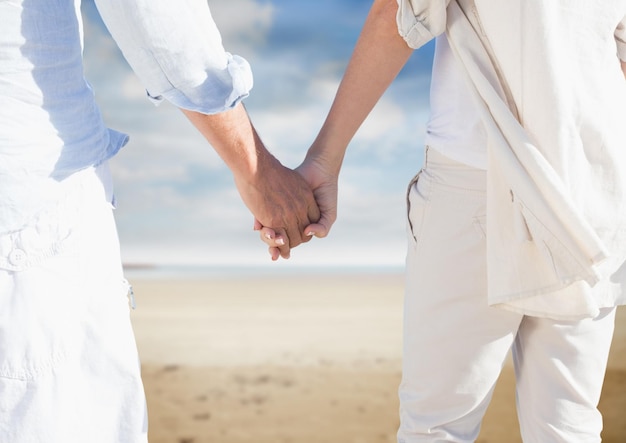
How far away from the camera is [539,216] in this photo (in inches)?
46.0

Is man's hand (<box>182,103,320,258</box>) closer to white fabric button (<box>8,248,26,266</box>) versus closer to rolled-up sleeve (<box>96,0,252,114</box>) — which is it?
rolled-up sleeve (<box>96,0,252,114</box>)

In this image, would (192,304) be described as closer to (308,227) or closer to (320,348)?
(320,348)

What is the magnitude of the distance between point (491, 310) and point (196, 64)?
27.0 inches

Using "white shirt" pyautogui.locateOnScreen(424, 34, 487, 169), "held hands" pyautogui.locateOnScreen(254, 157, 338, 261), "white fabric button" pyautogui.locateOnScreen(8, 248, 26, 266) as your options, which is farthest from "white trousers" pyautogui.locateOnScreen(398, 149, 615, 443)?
"white fabric button" pyautogui.locateOnScreen(8, 248, 26, 266)

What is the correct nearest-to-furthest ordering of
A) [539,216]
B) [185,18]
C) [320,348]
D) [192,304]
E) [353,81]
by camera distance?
[185,18] < [539,216] < [353,81] < [320,348] < [192,304]

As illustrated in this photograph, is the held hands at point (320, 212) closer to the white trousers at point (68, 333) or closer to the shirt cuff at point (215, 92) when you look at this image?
the shirt cuff at point (215, 92)

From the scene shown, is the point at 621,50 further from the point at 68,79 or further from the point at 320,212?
the point at 68,79

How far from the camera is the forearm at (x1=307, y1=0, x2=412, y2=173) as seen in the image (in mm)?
1345

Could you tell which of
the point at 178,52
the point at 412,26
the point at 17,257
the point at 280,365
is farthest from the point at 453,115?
the point at 280,365

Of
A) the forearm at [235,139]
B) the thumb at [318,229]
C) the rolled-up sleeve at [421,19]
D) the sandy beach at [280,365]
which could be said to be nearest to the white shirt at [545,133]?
the rolled-up sleeve at [421,19]

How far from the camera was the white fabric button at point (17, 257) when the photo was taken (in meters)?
0.91

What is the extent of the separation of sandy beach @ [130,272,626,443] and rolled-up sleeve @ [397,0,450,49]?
3.25 meters

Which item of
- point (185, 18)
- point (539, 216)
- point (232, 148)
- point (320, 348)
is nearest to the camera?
point (185, 18)

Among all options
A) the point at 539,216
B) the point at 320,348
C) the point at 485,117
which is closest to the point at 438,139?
the point at 485,117
